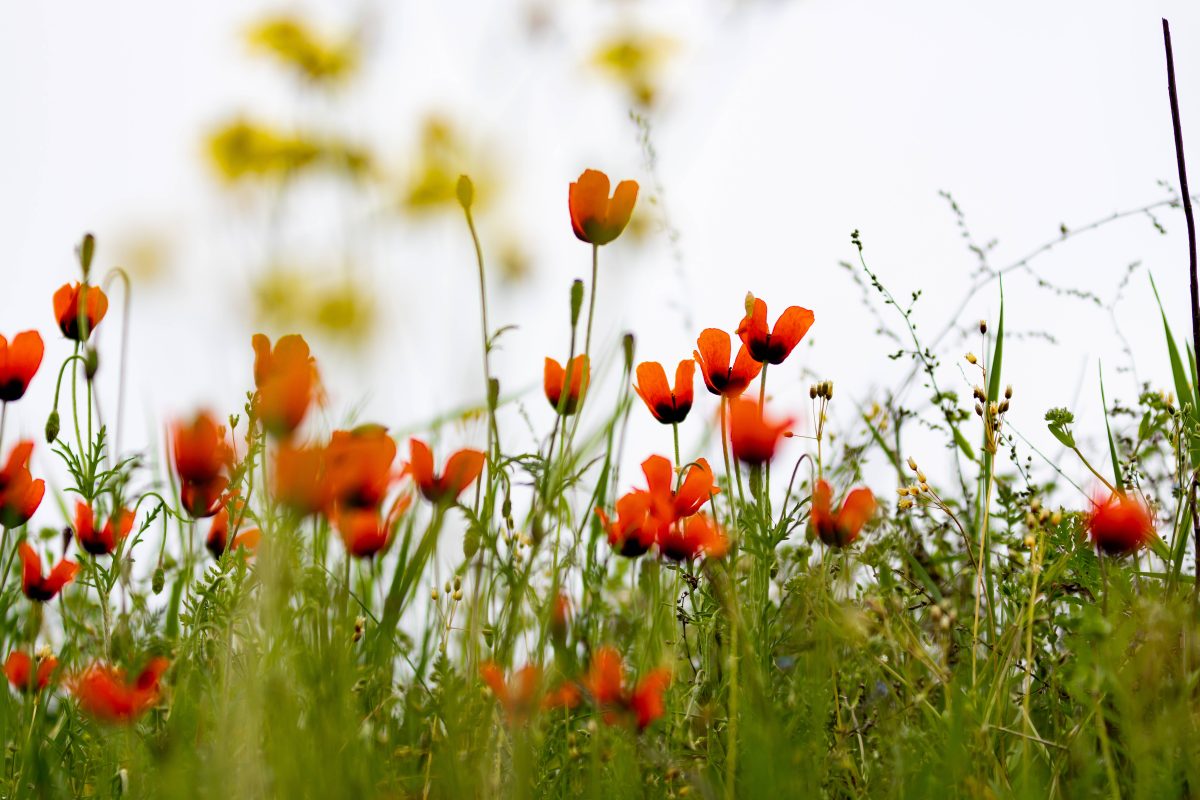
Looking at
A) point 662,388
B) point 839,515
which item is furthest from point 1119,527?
point 662,388

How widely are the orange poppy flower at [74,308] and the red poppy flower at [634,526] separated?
874mm

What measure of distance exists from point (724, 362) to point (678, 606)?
350 mm

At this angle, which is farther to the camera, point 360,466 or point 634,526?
point 634,526

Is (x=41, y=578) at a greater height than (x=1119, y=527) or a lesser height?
greater

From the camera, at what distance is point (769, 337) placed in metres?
1.59

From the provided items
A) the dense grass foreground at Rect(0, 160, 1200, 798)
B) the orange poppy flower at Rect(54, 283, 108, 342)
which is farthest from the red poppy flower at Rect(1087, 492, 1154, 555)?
the orange poppy flower at Rect(54, 283, 108, 342)

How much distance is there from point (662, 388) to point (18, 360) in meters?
1.03

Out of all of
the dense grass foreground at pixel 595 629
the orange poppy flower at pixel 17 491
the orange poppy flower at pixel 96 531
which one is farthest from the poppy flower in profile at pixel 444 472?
the orange poppy flower at pixel 17 491

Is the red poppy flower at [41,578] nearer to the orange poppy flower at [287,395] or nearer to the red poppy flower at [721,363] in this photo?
the orange poppy flower at [287,395]

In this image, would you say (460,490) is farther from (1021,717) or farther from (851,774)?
(1021,717)

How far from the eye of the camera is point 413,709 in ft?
5.52

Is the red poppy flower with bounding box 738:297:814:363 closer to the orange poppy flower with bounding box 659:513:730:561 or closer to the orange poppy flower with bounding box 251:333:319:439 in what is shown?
the orange poppy flower with bounding box 659:513:730:561

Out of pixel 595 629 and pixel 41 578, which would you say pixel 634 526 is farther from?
pixel 41 578

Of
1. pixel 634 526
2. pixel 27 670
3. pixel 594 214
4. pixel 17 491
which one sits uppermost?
pixel 594 214
